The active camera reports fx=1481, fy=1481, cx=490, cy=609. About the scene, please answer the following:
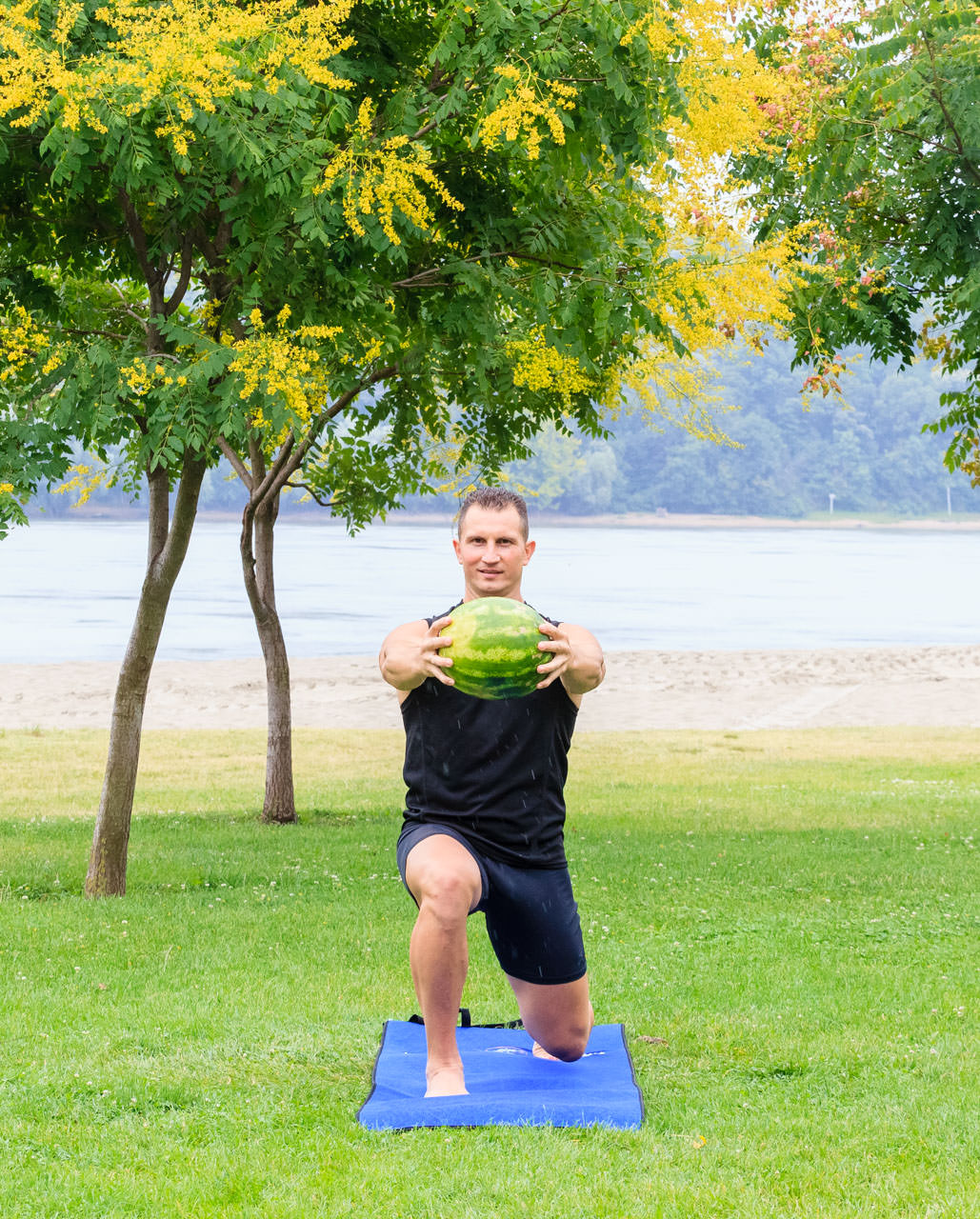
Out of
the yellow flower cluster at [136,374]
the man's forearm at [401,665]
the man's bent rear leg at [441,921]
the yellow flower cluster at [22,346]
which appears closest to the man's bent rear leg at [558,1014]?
the man's bent rear leg at [441,921]

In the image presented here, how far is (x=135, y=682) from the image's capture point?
1002 cm

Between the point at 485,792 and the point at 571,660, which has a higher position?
the point at 571,660

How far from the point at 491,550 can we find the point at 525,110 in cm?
375

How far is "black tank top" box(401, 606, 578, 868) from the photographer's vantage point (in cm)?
523

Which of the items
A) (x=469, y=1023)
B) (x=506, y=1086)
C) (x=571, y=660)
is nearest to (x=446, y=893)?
(x=571, y=660)

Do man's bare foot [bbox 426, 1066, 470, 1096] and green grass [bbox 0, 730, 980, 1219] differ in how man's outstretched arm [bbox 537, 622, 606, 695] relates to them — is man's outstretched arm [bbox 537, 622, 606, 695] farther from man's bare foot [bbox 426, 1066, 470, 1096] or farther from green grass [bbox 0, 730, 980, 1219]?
green grass [bbox 0, 730, 980, 1219]

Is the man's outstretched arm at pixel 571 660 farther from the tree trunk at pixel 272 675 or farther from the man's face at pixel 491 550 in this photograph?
the tree trunk at pixel 272 675

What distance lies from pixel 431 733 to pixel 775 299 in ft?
18.2

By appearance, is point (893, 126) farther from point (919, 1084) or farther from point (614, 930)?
point (919, 1084)

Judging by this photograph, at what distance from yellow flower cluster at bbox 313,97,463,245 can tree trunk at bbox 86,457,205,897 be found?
2.26 m

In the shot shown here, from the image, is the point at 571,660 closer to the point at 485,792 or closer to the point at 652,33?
the point at 485,792

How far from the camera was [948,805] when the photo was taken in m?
15.2

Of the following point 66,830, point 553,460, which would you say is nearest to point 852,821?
point 66,830

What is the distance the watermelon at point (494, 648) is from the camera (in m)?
5.00
